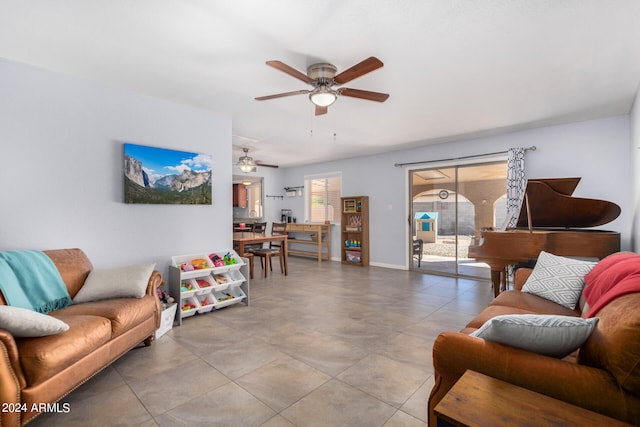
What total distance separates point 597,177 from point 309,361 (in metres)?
4.61

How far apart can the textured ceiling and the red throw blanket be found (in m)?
1.63

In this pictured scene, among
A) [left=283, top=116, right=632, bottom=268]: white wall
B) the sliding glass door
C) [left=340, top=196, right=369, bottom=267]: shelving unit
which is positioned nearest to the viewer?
[left=283, top=116, right=632, bottom=268]: white wall

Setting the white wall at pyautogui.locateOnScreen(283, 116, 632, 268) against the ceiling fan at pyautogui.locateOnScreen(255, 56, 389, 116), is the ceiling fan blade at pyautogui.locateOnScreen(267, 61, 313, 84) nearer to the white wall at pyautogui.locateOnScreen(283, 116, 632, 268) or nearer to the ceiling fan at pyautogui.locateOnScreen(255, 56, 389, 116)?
the ceiling fan at pyautogui.locateOnScreen(255, 56, 389, 116)

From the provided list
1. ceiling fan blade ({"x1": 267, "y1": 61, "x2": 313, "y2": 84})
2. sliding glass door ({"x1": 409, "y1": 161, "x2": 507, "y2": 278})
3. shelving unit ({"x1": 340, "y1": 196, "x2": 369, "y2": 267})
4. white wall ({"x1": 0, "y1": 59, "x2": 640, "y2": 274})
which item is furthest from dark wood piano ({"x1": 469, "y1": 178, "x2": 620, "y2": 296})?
shelving unit ({"x1": 340, "y1": 196, "x2": 369, "y2": 267})

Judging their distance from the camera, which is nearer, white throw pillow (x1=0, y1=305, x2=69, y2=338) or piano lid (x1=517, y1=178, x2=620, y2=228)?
white throw pillow (x1=0, y1=305, x2=69, y2=338)

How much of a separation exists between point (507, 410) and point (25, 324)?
2.18 m

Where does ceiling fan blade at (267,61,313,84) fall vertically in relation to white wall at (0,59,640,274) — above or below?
above

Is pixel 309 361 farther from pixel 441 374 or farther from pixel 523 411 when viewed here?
pixel 523 411

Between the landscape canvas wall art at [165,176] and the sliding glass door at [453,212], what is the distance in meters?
4.06

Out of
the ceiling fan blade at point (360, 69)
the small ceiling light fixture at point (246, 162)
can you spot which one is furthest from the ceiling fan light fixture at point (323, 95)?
the small ceiling light fixture at point (246, 162)

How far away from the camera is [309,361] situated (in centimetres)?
222

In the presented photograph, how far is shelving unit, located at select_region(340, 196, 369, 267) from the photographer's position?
639 centimetres

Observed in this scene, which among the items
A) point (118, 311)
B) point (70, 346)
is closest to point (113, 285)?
point (118, 311)

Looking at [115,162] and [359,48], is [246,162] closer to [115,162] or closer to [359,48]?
[115,162]
